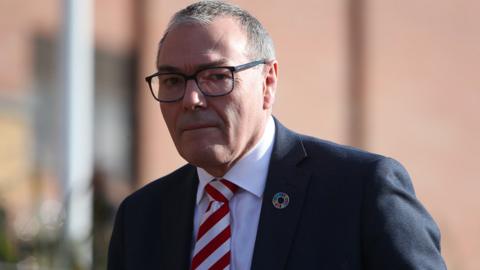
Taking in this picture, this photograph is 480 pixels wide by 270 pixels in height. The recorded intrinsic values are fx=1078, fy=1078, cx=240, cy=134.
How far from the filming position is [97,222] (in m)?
6.73

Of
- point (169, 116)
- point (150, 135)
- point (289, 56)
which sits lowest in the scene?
point (150, 135)

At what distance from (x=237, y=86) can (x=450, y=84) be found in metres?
8.96

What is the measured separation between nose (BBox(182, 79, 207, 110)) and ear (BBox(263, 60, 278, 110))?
0.82 ft

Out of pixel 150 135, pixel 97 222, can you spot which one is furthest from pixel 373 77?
pixel 97 222

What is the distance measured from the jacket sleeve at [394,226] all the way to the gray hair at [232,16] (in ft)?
1.63

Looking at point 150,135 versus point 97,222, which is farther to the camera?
point 150,135

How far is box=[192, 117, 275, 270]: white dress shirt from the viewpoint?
10.5 ft

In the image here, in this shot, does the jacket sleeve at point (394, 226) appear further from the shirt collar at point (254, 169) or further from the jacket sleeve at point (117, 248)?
the jacket sleeve at point (117, 248)

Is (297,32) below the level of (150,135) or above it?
above

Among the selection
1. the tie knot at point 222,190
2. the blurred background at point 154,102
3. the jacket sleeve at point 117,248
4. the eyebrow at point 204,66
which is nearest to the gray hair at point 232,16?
the eyebrow at point 204,66

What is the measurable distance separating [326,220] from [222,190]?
14.2 inches

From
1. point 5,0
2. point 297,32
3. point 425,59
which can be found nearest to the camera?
point 5,0

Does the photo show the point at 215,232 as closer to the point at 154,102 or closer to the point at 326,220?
the point at 326,220

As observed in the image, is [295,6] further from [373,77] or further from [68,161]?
[68,161]
